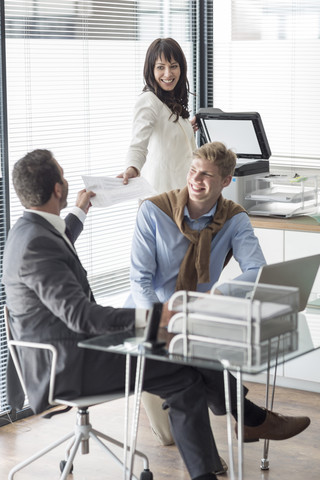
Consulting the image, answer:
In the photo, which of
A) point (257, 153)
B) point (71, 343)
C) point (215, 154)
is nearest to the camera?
point (71, 343)

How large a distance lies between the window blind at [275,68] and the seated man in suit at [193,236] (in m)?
1.48

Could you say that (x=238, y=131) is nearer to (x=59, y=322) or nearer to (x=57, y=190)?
(x=57, y=190)

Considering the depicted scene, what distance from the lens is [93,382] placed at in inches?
105

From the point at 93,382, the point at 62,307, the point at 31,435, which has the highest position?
the point at 62,307

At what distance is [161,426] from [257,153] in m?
1.55

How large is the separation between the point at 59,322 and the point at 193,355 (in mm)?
557

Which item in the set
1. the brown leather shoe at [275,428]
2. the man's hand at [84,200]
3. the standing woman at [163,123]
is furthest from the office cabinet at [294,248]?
the man's hand at [84,200]

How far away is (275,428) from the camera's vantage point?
9.84 ft

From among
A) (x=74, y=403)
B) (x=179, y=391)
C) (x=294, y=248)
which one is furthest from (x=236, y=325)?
(x=294, y=248)

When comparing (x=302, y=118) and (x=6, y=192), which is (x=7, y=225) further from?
(x=302, y=118)

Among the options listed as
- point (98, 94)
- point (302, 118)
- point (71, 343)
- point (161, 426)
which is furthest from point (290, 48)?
point (71, 343)

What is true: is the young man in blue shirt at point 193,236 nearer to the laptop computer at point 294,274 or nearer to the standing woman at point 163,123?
the laptop computer at point 294,274

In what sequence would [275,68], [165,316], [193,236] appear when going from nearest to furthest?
[165,316]
[193,236]
[275,68]

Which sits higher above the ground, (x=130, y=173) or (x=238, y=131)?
(x=238, y=131)
